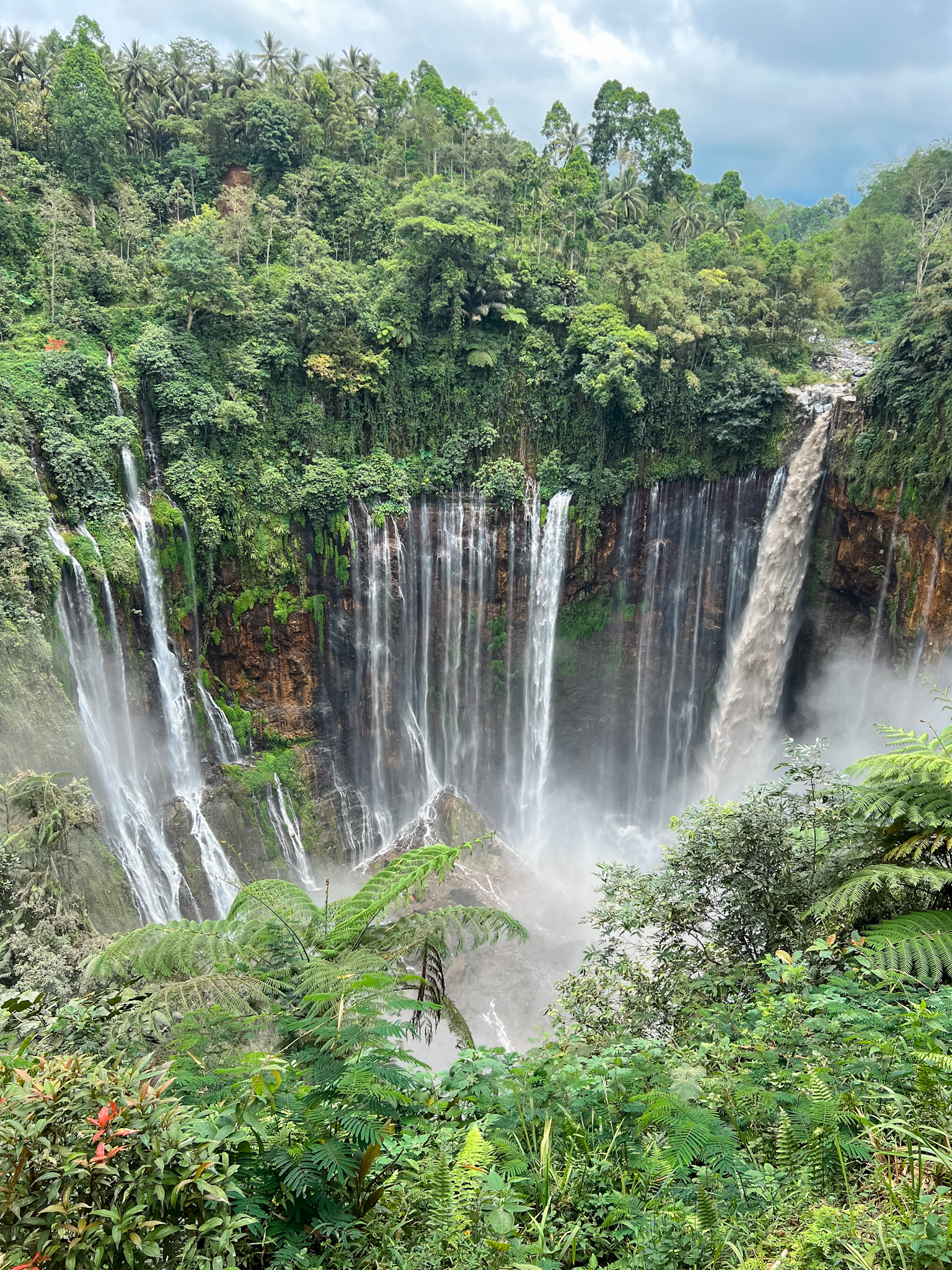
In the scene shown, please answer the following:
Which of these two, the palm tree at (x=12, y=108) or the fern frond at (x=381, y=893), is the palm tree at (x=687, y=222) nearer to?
the palm tree at (x=12, y=108)

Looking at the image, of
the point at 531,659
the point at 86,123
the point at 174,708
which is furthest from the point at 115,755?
the point at 86,123

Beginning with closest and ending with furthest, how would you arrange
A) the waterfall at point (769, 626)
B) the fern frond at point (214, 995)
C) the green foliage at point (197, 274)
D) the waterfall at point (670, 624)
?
the fern frond at point (214, 995)
the green foliage at point (197, 274)
the waterfall at point (769, 626)
the waterfall at point (670, 624)

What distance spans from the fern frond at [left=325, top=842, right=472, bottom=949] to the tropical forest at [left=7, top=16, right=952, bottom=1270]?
1.4 inches

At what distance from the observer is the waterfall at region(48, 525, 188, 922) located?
11.7m

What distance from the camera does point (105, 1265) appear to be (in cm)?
157

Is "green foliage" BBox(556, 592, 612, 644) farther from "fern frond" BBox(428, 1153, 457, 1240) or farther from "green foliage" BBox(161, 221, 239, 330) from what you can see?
"fern frond" BBox(428, 1153, 457, 1240)

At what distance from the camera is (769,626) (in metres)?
16.4

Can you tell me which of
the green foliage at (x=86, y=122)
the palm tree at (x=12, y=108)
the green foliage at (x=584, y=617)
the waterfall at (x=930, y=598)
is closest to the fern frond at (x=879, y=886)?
the waterfall at (x=930, y=598)

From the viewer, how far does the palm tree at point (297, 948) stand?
3.16 meters

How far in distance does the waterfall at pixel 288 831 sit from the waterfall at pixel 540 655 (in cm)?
538

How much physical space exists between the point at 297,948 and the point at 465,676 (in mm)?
13892

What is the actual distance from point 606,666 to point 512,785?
12.4 feet

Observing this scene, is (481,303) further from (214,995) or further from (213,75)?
(214,995)

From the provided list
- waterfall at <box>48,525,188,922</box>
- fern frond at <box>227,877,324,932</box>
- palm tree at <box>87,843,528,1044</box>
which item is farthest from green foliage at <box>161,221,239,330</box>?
palm tree at <box>87,843,528,1044</box>
